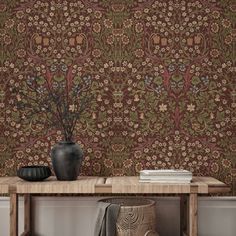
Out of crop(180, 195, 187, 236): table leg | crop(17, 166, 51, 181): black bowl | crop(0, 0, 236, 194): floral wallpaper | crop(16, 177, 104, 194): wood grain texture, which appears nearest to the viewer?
crop(16, 177, 104, 194): wood grain texture

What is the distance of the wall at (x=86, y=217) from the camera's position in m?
3.22

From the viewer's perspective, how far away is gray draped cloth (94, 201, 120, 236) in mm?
2834

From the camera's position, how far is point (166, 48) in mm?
3238

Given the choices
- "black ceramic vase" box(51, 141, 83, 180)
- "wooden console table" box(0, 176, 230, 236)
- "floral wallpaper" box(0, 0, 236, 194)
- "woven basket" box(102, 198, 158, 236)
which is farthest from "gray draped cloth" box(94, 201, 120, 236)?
"floral wallpaper" box(0, 0, 236, 194)

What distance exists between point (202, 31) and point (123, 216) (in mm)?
1356

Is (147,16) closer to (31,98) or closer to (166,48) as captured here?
(166,48)

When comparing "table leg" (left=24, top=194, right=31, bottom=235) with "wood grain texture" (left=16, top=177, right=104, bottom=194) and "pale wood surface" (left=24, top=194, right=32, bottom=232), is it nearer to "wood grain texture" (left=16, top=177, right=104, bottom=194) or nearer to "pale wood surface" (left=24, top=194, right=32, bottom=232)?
"pale wood surface" (left=24, top=194, right=32, bottom=232)

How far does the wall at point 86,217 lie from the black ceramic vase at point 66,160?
1.28ft

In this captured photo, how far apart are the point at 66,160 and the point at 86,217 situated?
0.55m

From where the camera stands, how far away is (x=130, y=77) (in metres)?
3.24

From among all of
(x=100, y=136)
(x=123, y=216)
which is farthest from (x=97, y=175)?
(x=123, y=216)

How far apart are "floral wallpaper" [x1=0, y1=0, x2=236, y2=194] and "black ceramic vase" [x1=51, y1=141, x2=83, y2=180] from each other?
316mm

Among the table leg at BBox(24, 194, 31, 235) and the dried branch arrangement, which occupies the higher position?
the dried branch arrangement

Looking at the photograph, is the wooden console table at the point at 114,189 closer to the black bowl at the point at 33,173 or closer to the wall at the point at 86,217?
the black bowl at the point at 33,173
